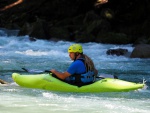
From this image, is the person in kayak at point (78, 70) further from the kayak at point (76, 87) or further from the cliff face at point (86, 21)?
the cliff face at point (86, 21)

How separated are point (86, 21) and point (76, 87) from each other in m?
16.5

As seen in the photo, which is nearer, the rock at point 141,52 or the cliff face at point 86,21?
the rock at point 141,52

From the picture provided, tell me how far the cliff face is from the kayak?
11.9 meters

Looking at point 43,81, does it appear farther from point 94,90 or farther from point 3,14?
point 3,14

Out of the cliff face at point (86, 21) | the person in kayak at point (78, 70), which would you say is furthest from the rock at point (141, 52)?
the person in kayak at point (78, 70)

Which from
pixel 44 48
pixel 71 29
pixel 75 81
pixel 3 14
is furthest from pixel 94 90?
pixel 3 14

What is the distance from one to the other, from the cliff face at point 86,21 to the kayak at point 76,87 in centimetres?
1190

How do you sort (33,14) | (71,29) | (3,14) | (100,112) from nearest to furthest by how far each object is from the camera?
(100,112), (71,29), (33,14), (3,14)

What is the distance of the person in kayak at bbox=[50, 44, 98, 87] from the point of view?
25.3 ft

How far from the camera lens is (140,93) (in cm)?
786

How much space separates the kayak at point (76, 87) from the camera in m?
7.80

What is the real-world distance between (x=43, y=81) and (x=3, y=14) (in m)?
24.9

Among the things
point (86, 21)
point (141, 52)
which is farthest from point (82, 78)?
point (86, 21)

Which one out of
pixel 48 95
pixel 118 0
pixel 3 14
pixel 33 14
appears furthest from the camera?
pixel 3 14
